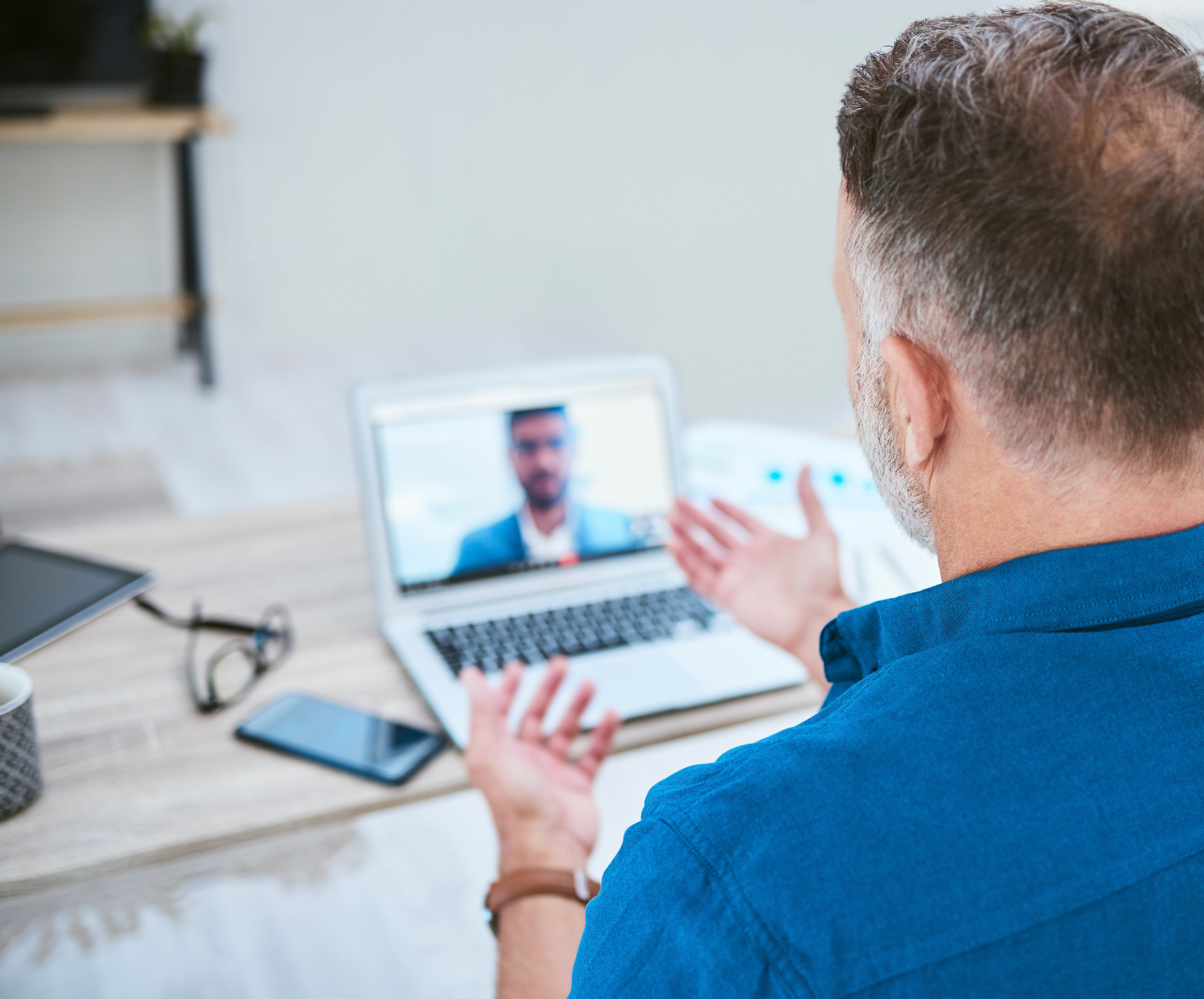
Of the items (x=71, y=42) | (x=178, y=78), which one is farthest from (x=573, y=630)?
(x=71, y=42)

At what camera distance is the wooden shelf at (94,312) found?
12.1ft

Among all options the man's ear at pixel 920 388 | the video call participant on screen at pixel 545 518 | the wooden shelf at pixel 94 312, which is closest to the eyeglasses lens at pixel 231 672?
the video call participant on screen at pixel 545 518

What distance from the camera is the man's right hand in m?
1.07

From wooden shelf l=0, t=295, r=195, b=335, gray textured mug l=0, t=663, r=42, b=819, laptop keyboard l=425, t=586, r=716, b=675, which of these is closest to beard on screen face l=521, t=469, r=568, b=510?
laptop keyboard l=425, t=586, r=716, b=675

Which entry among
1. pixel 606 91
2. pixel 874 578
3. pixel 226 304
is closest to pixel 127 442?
pixel 226 304

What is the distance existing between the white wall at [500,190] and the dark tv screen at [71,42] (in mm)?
294

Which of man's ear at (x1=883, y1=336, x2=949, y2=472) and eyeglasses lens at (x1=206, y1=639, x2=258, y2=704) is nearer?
man's ear at (x1=883, y1=336, x2=949, y2=472)

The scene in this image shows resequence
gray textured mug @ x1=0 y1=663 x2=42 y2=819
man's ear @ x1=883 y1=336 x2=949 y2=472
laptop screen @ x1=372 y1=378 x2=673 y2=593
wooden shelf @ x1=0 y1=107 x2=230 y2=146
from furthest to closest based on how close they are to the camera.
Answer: wooden shelf @ x1=0 y1=107 x2=230 y2=146
laptop screen @ x1=372 y1=378 x2=673 y2=593
gray textured mug @ x1=0 y1=663 x2=42 y2=819
man's ear @ x1=883 y1=336 x2=949 y2=472

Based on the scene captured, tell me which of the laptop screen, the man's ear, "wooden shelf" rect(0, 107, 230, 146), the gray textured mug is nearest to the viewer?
the man's ear

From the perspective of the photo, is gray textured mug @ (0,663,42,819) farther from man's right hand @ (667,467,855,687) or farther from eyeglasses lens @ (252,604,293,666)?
man's right hand @ (667,467,855,687)

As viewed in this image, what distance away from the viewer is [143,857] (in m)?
0.84

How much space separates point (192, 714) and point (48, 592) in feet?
0.89

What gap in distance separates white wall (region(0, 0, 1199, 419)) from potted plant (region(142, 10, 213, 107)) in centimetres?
28

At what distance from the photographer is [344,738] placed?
0.97m
